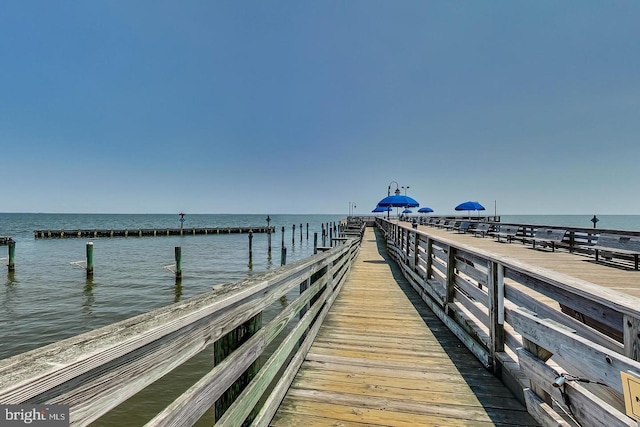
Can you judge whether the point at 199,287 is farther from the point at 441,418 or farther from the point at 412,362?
the point at 441,418

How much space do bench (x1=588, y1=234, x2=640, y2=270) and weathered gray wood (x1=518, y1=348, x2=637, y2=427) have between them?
7.09 meters

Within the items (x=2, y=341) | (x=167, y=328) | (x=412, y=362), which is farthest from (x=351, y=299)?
(x=2, y=341)

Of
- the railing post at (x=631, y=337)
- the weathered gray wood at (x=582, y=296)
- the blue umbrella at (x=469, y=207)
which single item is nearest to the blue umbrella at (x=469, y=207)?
the blue umbrella at (x=469, y=207)

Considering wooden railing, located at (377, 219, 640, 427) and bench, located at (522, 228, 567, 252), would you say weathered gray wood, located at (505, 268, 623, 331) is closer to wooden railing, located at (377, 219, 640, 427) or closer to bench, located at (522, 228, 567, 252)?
wooden railing, located at (377, 219, 640, 427)

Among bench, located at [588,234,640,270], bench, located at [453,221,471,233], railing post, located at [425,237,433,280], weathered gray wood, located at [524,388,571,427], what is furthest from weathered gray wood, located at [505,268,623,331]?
bench, located at [453,221,471,233]

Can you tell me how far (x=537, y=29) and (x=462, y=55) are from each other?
2.85 meters

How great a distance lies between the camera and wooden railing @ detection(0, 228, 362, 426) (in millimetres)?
741

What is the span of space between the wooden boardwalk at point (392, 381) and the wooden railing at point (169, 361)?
431 mm

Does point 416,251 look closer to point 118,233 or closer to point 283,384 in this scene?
point 283,384

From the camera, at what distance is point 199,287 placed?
12.8 metres

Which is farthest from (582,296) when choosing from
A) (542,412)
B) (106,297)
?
(106,297)

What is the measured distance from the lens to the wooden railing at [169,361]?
0.74 m

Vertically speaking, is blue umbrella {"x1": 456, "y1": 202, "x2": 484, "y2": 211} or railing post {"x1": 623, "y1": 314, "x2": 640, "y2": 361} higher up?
blue umbrella {"x1": 456, "y1": 202, "x2": 484, "y2": 211}

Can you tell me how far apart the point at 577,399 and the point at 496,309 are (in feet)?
4.56
